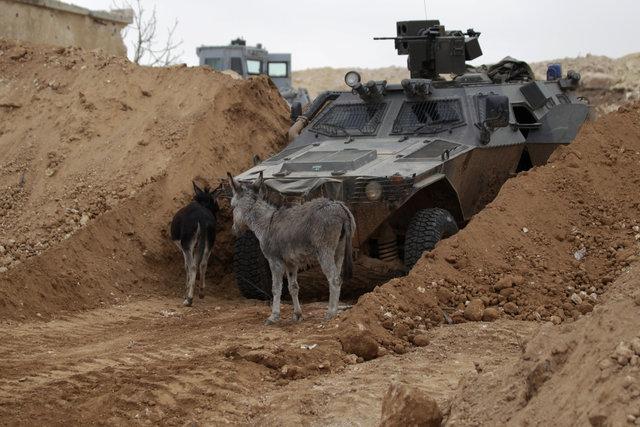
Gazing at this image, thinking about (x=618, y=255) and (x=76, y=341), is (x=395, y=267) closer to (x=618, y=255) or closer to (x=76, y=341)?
(x=618, y=255)

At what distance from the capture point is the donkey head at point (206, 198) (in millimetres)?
12914

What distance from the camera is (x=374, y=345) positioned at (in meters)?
9.12

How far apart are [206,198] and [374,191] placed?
2.42 meters

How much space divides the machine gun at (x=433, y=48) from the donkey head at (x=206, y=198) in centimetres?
340

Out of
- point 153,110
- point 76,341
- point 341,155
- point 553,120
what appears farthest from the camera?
point 153,110

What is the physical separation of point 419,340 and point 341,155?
11.7ft

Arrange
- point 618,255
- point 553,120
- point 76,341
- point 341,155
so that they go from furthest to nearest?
point 553,120
point 341,155
point 618,255
point 76,341

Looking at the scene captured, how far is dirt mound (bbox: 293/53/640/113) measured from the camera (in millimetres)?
36281

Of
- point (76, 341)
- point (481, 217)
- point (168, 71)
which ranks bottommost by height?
point (76, 341)

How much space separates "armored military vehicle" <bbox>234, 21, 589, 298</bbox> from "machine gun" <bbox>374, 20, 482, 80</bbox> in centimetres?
1

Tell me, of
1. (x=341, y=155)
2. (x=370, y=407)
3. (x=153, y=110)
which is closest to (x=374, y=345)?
(x=370, y=407)

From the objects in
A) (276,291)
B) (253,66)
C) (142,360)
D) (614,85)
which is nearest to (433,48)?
(276,291)

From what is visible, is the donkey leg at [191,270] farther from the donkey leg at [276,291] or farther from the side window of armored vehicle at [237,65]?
the side window of armored vehicle at [237,65]

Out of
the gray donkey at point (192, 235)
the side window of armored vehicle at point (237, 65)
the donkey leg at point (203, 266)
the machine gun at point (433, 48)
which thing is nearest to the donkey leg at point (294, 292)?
the gray donkey at point (192, 235)
